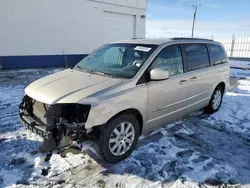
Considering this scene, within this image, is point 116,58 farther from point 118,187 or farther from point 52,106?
point 118,187

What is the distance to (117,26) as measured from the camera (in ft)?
45.8

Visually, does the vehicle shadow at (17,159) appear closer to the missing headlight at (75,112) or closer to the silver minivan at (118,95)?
the silver minivan at (118,95)

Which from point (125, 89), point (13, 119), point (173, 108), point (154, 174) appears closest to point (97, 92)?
point (125, 89)

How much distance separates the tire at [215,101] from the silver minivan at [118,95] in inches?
29.3

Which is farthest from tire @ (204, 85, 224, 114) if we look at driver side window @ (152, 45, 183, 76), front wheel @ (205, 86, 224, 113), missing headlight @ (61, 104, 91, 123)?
missing headlight @ (61, 104, 91, 123)

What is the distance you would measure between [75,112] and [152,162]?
1.40m

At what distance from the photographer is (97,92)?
2.93 meters

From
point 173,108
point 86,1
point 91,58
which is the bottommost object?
point 173,108

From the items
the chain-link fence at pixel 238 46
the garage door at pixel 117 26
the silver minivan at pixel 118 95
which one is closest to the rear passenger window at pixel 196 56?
the silver minivan at pixel 118 95

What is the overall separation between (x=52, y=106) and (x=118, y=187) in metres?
1.31

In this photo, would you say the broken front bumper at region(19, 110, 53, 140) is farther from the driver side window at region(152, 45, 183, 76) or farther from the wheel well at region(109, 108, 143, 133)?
the driver side window at region(152, 45, 183, 76)

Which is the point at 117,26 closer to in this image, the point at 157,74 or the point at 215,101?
the point at 215,101

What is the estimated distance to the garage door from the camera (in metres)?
13.5

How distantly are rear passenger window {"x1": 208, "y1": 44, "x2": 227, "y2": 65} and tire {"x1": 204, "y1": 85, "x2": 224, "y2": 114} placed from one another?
26.2 inches
